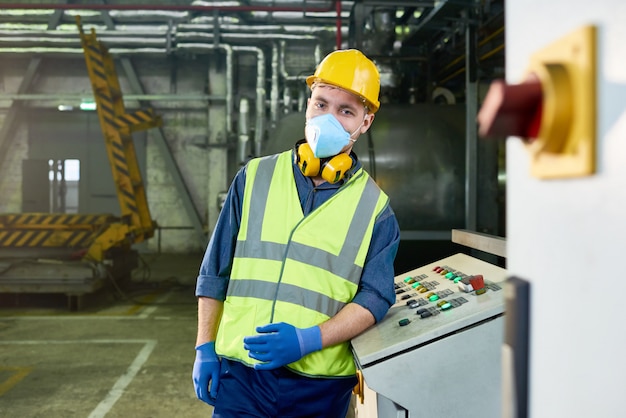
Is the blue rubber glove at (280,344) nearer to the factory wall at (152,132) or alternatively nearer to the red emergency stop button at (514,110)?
the red emergency stop button at (514,110)

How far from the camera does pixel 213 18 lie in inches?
299

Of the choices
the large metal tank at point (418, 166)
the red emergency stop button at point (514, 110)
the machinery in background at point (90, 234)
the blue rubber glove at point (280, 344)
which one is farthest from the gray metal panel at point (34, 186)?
the red emergency stop button at point (514, 110)

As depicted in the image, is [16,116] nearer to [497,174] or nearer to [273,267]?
→ [497,174]

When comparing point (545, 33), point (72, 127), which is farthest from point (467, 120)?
point (72, 127)

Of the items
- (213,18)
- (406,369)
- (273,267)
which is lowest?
(406,369)

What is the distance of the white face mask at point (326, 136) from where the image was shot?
1456 mm

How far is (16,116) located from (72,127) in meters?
0.87

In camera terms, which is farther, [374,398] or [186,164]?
[186,164]

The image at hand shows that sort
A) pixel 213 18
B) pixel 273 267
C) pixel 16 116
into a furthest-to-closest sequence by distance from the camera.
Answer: pixel 16 116 → pixel 213 18 → pixel 273 267

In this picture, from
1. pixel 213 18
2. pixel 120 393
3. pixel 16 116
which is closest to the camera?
pixel 120 393

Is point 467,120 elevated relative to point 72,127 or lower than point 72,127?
lower

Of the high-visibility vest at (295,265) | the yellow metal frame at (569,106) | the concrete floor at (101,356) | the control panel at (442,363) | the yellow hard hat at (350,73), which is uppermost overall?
the yellow hard hat at (350,73)

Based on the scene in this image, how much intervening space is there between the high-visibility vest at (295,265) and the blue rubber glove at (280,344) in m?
0.04

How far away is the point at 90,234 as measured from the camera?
589 centimetres
